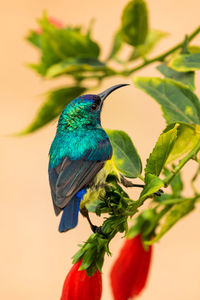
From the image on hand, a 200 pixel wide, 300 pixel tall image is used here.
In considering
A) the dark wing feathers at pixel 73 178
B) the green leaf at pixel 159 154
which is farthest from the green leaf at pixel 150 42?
the green leaf at pixel 159 154

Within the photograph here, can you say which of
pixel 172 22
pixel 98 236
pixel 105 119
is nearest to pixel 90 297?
pixel 98 236

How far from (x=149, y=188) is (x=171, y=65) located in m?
0.34

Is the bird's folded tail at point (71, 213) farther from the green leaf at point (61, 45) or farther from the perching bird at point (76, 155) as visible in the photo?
the green leaf at point (61, 45)

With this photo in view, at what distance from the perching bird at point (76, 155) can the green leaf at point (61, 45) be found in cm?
10

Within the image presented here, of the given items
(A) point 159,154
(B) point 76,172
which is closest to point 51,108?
(B) point 76,172

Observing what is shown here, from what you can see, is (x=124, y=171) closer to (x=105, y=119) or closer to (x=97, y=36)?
(x=105, y=119)

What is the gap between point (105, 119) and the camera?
431 cm

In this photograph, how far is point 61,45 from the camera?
123cm

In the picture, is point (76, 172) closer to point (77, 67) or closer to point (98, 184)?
point (98, 184)

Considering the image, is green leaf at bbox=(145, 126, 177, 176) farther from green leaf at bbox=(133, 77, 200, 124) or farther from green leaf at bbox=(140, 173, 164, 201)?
green leaf at bbox=(133, 77, 200, 124)

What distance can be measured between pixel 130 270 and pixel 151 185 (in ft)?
0.36

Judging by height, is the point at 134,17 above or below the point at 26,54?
below

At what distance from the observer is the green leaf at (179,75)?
1.03 meters

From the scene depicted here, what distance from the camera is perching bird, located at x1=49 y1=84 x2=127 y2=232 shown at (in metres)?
0.98
